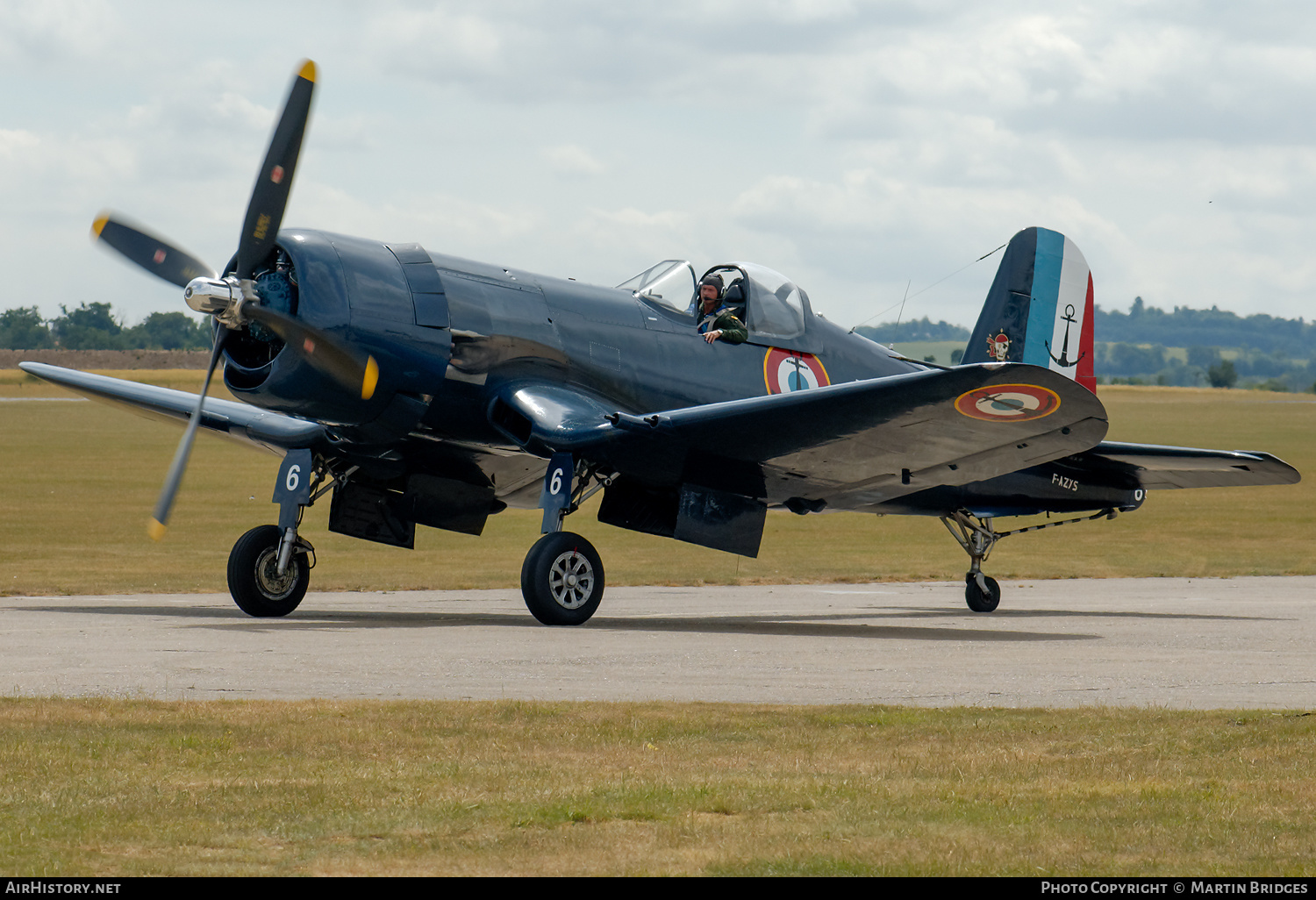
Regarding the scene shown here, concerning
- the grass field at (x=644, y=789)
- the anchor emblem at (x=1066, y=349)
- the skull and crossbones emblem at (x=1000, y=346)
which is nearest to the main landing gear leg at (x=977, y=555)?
the skull and crossbones emblem at (x=1000, y=346)

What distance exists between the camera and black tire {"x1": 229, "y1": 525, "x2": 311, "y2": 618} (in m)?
14.0

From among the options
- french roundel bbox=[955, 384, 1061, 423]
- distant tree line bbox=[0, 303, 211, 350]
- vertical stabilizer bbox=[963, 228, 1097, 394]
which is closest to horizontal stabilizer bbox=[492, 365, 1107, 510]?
french roundel bbox=[955, 384, 1061, 423]

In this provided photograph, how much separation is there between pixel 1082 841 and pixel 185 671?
6.00 metres

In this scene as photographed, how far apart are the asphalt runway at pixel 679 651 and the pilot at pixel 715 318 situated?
109 inches

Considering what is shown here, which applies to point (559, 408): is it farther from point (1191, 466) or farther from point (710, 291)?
point (1191, 466)

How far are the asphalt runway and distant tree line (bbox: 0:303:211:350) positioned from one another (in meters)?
111

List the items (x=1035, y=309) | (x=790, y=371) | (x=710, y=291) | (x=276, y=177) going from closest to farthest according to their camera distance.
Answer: (x=276, y=177), (x=710, y=291), (x=790, y=371), (x=1035, y=309)

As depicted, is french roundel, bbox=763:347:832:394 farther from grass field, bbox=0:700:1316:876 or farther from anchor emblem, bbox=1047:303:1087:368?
grass field, bbox=0:700:1316:876

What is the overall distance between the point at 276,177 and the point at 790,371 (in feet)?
17.9

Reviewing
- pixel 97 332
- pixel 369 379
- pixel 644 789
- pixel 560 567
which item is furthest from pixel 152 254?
pixel 97 332

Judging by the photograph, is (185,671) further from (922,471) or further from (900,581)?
(900,581)

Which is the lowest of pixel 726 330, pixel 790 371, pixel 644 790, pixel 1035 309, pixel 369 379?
pixel 644 790

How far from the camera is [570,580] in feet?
42.5

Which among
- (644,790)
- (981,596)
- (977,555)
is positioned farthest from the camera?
(977,555)
